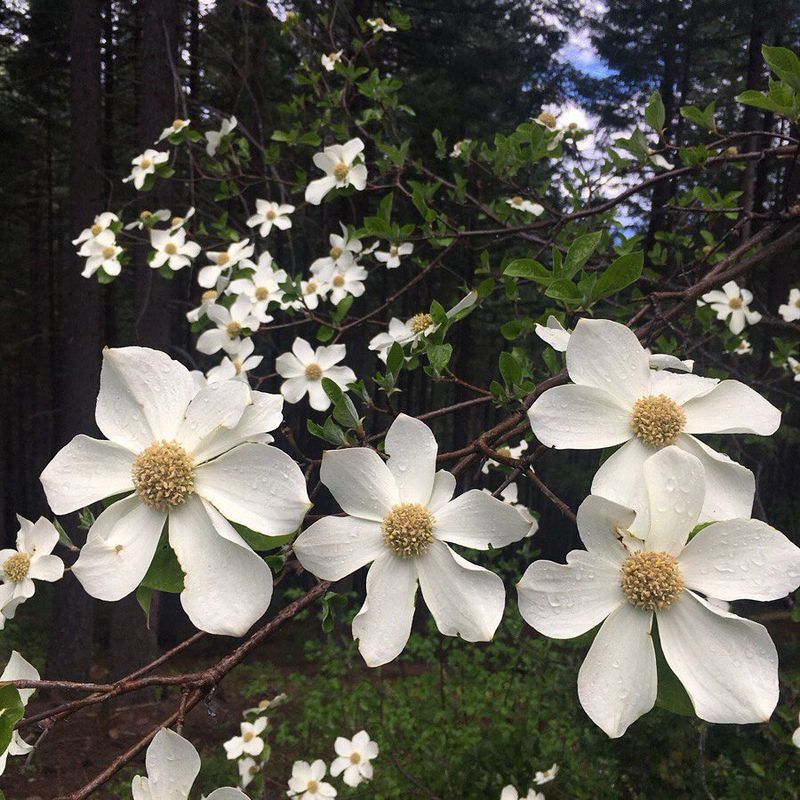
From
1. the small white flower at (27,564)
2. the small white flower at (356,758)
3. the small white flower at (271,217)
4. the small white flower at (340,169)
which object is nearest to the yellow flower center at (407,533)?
the small white flower at (27,564)

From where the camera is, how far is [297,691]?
5633 mm

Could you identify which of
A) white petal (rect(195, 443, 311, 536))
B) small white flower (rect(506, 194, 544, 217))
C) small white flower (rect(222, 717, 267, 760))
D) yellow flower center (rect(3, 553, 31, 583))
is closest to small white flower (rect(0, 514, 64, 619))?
yellow flower center (rect(3, 553, 31, 583))

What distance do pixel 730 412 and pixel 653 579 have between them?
0.19m

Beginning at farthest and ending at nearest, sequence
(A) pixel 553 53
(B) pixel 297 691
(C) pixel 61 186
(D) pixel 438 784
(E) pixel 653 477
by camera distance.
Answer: (C) pixel 61 186 → (A) pixel 553 53 → (B) pixel 297 691 → (D) pixel 438 784 → (E) pixel 653 477

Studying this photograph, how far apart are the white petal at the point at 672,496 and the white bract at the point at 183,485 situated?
0.28 m

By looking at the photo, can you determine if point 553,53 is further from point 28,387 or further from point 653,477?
point 28,387

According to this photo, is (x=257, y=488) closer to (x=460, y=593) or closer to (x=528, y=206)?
(x=460, y=593)

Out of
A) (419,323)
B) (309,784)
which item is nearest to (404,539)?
(419,323)

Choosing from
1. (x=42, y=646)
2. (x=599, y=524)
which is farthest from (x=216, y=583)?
(x=42, y=646)

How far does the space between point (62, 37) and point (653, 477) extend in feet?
23.2

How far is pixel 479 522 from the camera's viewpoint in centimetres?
60

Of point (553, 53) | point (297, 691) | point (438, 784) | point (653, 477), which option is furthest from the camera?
point (553, 53)

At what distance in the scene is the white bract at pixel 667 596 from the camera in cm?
51

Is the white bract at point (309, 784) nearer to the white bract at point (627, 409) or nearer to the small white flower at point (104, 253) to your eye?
the small white flower at point (104, 253)
